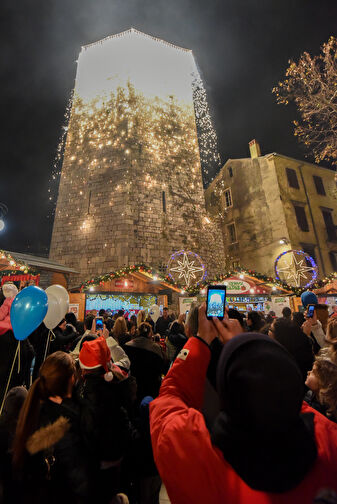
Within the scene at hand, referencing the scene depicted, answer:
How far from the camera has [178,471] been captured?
820 millimetres

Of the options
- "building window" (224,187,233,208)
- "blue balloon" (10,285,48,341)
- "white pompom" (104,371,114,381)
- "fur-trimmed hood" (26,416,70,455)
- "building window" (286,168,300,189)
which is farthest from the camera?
"building window" (224,187,233,208)

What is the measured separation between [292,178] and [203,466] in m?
21.0

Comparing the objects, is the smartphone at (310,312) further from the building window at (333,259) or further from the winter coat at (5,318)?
the building window at (333,259)

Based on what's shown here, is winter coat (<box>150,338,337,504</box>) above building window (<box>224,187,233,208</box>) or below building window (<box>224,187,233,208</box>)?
below

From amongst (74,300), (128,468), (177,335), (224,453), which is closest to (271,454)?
(224,453)

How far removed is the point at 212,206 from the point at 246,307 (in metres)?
14.5

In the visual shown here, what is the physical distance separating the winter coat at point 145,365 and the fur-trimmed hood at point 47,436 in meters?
1.37

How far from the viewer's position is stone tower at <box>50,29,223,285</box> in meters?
13.7

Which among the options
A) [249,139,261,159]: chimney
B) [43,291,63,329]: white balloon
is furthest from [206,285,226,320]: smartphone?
[249,139,261,159]: chimney

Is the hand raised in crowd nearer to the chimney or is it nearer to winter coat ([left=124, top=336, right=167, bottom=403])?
winter coat ([left=124, top=336, right=167, bottom=403])

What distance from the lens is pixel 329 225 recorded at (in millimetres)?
19000

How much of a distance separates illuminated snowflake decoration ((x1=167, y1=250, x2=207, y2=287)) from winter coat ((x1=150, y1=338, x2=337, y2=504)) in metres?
12.0

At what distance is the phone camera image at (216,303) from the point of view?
1318 mm

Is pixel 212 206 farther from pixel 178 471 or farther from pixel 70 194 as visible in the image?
pixel 178 471
